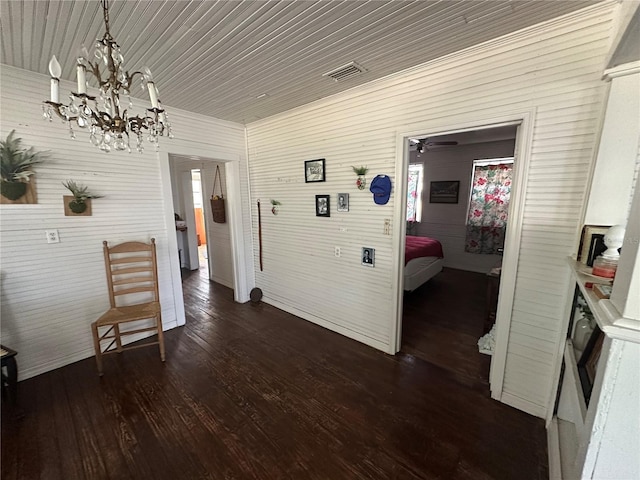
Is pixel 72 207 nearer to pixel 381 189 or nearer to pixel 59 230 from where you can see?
pixel 59 230

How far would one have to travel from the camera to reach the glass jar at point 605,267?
3.72 feet

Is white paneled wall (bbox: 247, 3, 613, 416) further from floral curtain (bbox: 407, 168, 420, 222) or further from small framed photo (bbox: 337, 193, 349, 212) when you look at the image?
floral curtain (bbox: 407, 168, 420, 222)

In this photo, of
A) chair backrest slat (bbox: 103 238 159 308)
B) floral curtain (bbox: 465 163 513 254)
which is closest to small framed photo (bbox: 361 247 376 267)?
chair backrest slat (bbox: 103 238 159 308)

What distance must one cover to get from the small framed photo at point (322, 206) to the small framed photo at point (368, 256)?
61cm

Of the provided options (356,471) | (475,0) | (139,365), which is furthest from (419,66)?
(139,365)

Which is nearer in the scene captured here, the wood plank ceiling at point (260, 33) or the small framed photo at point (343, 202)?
the wood plank ceiling at point (260, 33)

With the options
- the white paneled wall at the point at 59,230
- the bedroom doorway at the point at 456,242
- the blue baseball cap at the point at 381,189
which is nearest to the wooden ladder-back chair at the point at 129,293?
the white paneled wall at the point at 59,230

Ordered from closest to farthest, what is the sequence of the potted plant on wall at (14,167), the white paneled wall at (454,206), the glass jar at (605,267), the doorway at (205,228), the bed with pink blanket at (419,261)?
1. the glass jar at (605,267)
2. the potted plant on wall at (14,167)
3. the bed with pink blanket at (419,261)
4. the doorway at (205,228)
5. the white paneled wall at (454,206)

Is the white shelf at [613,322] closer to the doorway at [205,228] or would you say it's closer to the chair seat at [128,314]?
the chair seat at [128,314]

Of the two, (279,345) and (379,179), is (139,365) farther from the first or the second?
(379,179)

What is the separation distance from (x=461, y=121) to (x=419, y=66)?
59cm

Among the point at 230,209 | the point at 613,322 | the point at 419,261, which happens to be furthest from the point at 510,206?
the point at 230,209

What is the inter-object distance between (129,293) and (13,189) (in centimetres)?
128

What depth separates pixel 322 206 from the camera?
3.03 metres
